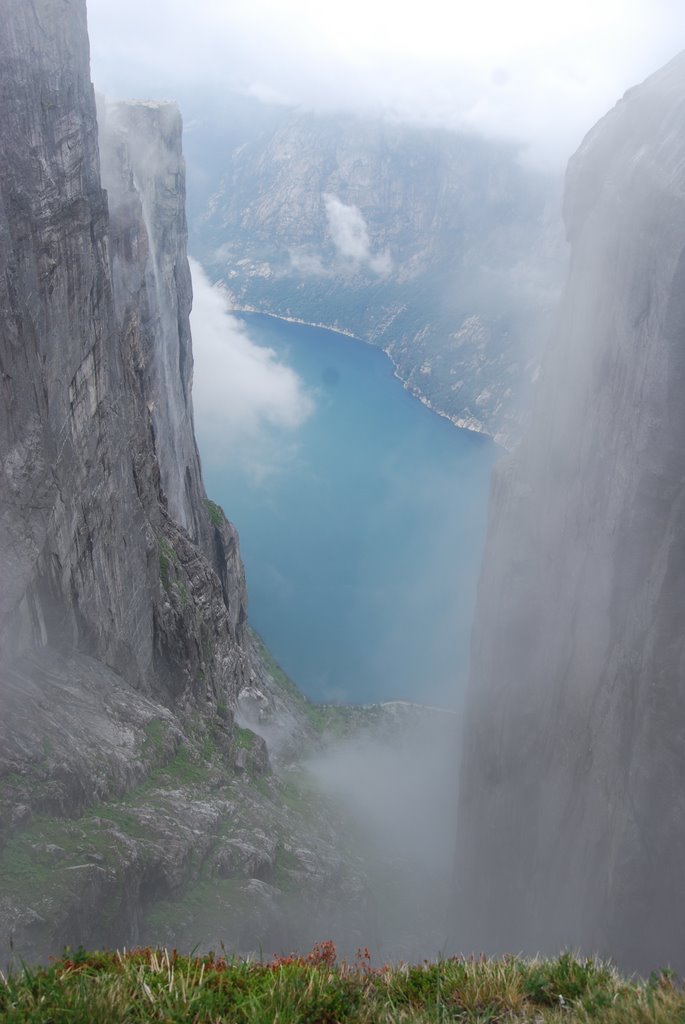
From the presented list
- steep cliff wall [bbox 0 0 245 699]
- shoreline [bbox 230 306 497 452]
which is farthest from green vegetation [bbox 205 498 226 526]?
shoreline [bbox 230 306 497 452]

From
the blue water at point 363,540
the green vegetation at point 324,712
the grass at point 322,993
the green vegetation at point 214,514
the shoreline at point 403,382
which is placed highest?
the shoreline at point 403,382

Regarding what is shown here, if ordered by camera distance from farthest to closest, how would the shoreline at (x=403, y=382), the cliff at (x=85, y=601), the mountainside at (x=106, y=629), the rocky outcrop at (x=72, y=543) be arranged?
the shoreline at (x=403, y=382), the mountainside at (x=106, y=629), the cliff at (x=85, y=601), the rocky outcrop at (x=72, y=543)

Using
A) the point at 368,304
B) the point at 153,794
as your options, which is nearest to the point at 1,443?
the point at 153,794

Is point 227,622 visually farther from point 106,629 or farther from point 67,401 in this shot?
point 67,401

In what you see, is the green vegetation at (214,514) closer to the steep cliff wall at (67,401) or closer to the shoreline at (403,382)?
the steep cliff wall at (67,401)

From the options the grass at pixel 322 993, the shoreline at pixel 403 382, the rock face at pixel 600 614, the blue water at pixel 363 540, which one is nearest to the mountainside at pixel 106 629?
the grass at pixel 322 993

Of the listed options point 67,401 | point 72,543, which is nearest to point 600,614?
point 72,543
